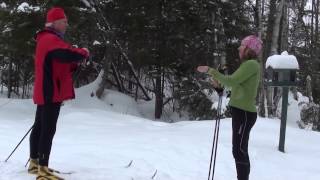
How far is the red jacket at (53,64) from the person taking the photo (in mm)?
5285

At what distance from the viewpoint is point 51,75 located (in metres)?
5.38

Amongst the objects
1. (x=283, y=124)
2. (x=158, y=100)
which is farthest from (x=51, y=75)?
(x=158, y=100)

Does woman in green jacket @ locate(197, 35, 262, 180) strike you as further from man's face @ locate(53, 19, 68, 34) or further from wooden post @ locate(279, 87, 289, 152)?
wooden post @ locate(279, 87, 289, 152)

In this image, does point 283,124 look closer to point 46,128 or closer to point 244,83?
point 244,83

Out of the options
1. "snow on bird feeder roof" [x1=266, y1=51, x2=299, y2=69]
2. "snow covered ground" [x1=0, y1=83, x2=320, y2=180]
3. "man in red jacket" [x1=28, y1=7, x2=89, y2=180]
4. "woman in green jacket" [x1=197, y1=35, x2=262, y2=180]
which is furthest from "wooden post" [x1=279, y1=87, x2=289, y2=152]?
"man in red jacket" [x1=28, y1=7, x2=89, y2=180]

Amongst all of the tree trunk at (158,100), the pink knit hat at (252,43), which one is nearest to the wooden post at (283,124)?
the pink knit hat at (252,43)

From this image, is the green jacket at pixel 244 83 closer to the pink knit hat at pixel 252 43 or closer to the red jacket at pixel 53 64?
the pink knit hat at pixel 252 43

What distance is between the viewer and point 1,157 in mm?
6574

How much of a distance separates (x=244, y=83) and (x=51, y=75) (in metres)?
→ 2.02

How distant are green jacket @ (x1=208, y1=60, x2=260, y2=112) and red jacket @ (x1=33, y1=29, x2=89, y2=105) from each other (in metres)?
1.45

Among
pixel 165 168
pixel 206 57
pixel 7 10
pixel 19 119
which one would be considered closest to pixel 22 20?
pixel 7 10

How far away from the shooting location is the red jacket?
17.3ft

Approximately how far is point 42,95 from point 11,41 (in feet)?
26.6

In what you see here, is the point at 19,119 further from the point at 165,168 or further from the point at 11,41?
the point at 165,168
